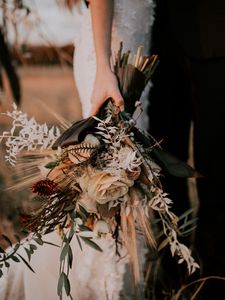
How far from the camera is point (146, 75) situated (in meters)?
1.51

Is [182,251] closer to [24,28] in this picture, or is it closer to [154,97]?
[154,97]

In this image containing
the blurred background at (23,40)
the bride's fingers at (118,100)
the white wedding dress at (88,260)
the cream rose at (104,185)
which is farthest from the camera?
the blurred background at (23,40)

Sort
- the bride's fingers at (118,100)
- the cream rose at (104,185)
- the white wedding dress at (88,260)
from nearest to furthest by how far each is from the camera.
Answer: the cream rose at (104,185) < the bride's fingers at (118,100) < the white wedding dress at (88,260)

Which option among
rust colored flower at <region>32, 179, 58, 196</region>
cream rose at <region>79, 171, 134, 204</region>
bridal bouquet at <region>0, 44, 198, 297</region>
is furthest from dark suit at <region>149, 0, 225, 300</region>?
rust colored flower at <region>32, 179, 58, 196</region>

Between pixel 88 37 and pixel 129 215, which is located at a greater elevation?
pixel 88 37

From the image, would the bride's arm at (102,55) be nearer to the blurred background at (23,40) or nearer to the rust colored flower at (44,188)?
the rust colored flower at (44,188)

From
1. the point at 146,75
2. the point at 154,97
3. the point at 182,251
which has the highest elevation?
the point at 146,75

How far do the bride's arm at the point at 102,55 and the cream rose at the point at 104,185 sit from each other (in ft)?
0.66

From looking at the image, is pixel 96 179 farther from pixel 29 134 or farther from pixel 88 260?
pixel 88 260

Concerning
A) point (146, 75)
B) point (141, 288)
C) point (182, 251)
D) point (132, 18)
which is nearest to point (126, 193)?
point (182, 251)

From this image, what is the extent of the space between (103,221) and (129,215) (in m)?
0.06

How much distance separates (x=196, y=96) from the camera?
67.7 inches

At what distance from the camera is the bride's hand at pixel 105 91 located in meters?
1.44

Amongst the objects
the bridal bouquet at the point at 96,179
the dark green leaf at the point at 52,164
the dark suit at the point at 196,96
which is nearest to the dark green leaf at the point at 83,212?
the bridal bouquet at the point at 96,179
